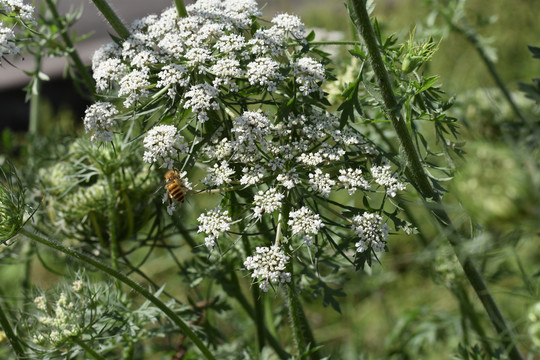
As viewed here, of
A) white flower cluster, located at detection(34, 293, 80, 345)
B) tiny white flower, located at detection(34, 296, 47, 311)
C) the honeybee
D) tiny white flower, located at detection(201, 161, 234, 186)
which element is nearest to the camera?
tiny white flower, located at detection(201, 161, 234, 186)

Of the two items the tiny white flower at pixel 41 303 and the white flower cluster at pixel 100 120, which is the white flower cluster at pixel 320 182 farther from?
the tiny white flower at pixel 41 303

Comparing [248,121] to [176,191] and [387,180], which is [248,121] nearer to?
[176,191]

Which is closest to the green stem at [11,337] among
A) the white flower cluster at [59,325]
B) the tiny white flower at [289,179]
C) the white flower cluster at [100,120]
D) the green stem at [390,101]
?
the white flower cluster at [59,325]

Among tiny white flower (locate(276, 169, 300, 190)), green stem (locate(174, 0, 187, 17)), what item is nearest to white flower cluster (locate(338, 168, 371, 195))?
tiny white flower (locate(276, 169, 300, 190))

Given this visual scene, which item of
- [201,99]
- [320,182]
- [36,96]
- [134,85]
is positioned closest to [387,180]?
[320,182]

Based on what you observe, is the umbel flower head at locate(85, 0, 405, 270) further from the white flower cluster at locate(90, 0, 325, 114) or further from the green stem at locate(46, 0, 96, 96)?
the green stem at locate(46, 0, 96, 96)
